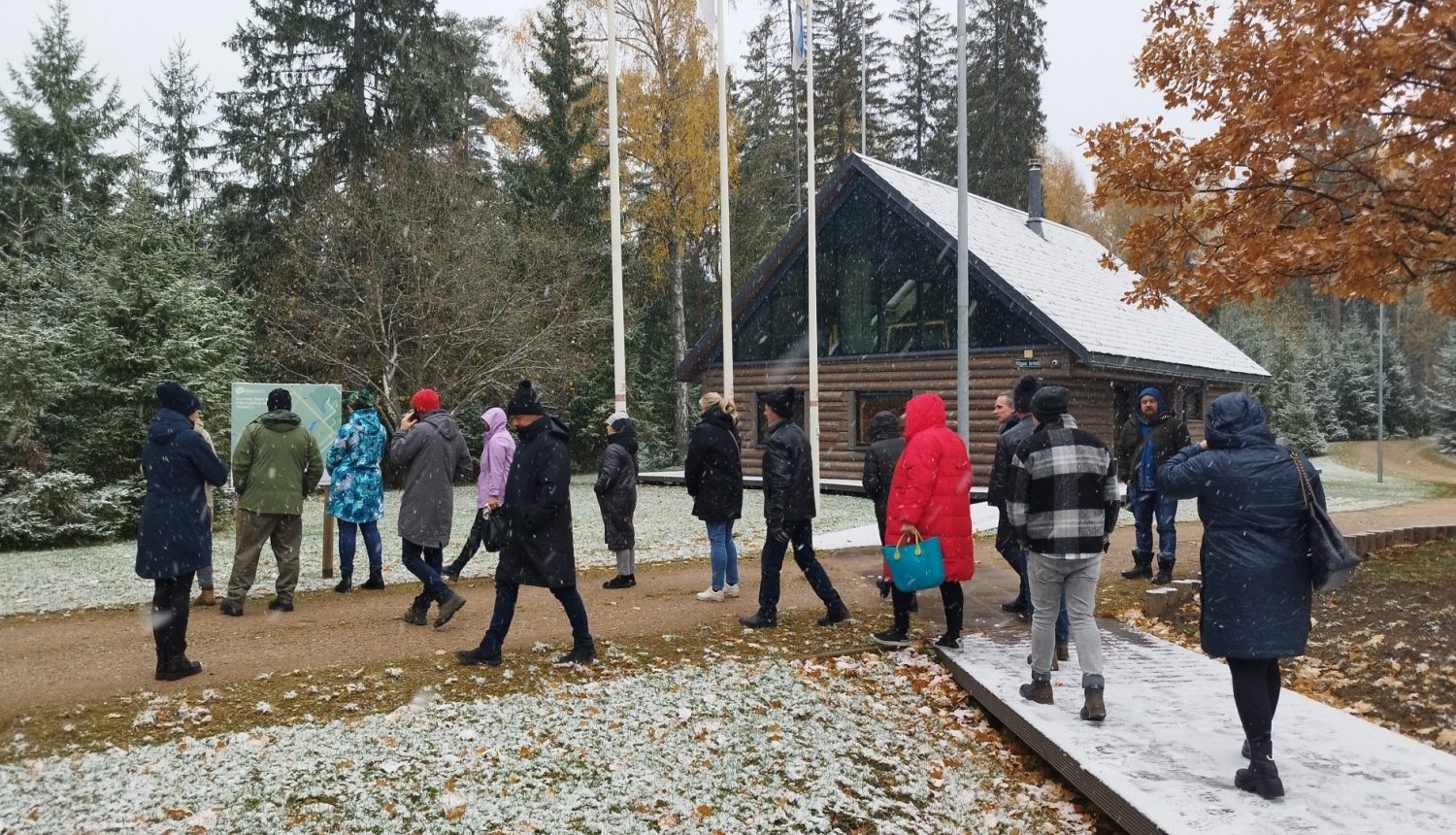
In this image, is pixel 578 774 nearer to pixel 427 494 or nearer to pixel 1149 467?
pixel 427 494

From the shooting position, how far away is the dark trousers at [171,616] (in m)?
5.90

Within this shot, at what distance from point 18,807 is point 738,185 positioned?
31.5 m

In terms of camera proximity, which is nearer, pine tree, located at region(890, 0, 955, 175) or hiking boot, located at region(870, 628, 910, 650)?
hiking boot, located at region(870, 628, 910, 650)

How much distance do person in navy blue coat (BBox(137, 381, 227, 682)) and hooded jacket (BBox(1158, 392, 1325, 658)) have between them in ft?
19.6

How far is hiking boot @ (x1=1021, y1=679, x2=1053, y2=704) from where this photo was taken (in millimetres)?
5539

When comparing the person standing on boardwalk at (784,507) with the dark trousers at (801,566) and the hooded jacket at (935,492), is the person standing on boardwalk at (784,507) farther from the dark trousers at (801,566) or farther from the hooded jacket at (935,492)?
the hooded jacket at (935,492)

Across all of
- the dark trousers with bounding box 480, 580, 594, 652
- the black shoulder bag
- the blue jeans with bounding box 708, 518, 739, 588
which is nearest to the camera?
the black shoulder bag

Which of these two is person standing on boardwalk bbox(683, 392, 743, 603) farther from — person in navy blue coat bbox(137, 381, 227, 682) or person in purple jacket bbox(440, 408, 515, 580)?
person in navy blue coat bbox(137, 381, 227, 682)

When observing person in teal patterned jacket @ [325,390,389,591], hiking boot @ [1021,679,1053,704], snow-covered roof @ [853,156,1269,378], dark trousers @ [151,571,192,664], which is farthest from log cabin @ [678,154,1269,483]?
dark trousers @ [151,571,192,664]

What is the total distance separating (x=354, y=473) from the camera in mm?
8438

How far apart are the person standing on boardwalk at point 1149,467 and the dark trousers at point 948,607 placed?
138 inches

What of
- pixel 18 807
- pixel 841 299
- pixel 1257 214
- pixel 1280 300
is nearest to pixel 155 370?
pixel 18 807

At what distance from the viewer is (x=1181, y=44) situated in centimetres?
1049

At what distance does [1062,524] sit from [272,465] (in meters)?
6.57
